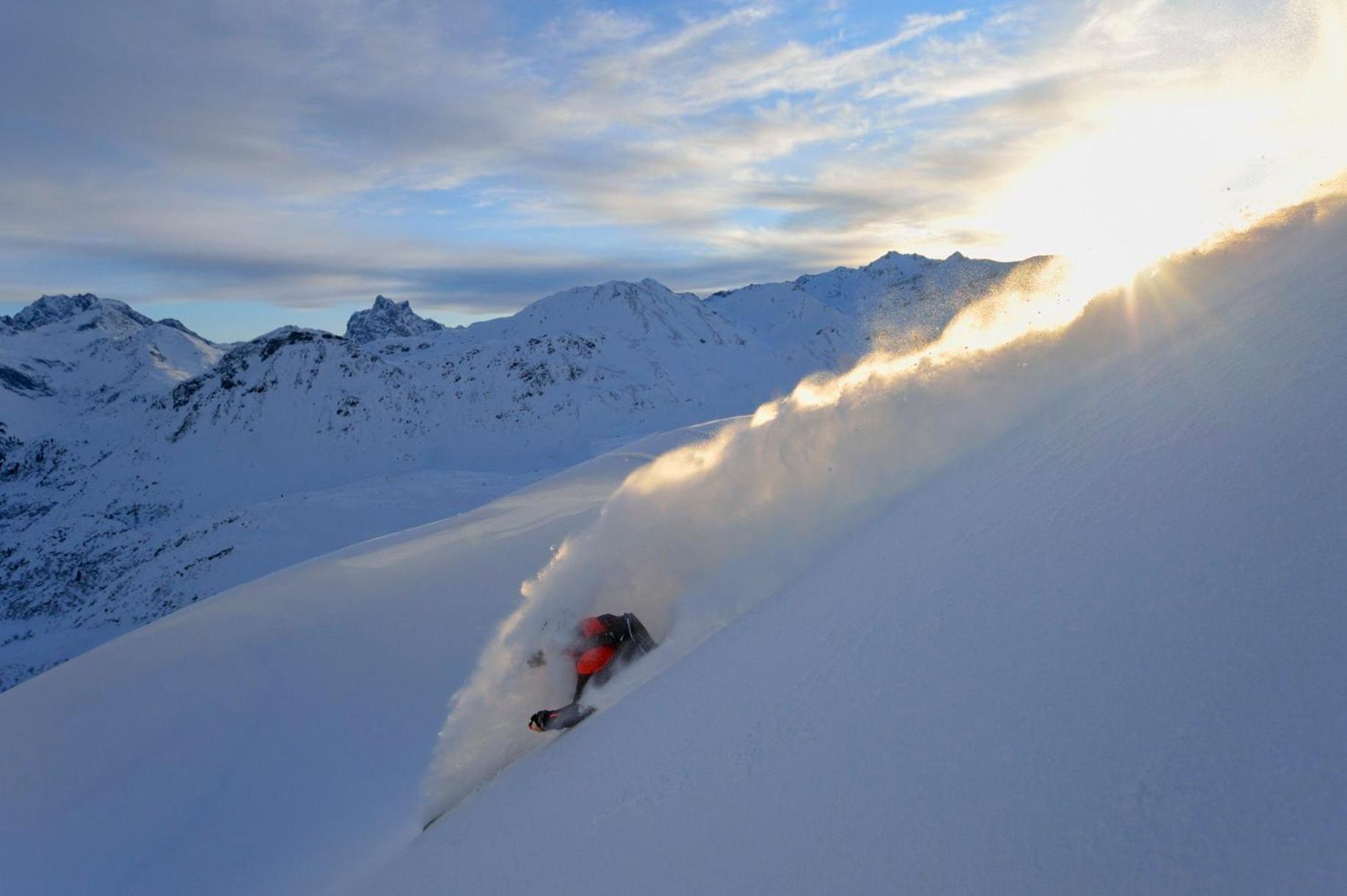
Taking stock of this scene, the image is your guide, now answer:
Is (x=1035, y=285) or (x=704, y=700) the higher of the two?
(x=1035, y=285)

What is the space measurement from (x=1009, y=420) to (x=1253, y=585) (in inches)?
189

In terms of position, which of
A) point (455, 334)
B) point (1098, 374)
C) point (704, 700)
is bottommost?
point (704, 700)

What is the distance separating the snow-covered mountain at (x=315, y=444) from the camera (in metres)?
33.8

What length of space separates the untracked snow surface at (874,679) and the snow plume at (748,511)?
0.17ft

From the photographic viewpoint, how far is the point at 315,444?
66.2m

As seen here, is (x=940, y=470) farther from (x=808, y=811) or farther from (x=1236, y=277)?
(x=808, y=811)

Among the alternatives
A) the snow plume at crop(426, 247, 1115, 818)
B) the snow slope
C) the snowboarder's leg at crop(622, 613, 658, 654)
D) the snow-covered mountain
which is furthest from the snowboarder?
the snow-covered mountain

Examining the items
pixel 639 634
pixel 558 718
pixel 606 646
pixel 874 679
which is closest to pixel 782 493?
pixel 639 634

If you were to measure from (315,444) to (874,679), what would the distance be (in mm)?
71288

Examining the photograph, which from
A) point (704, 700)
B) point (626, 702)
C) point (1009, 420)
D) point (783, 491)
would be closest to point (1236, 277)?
point (1009, 420)

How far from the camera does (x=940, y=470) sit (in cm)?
706

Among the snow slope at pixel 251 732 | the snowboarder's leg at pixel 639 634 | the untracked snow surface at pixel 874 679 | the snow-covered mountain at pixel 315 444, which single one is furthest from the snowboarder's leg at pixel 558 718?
the snow-covered mountain at pixel 315 444

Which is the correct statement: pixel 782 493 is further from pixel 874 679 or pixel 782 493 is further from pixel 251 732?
pixel 251 732

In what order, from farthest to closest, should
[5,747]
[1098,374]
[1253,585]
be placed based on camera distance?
[5,747] < [1098,374] < [1253,585]
